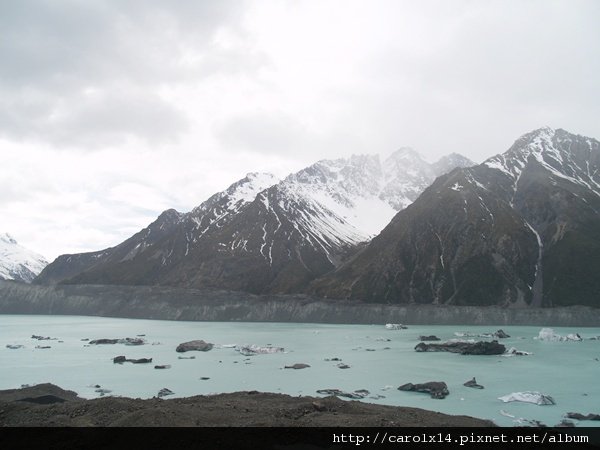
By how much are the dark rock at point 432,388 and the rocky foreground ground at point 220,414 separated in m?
10.6

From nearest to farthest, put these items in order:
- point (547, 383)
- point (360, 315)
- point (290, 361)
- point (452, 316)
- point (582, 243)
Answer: point (547, 383), point (290, 361), point (452, 316), point (360, 315), point (582, 243)

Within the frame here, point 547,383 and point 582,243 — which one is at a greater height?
point 582,243

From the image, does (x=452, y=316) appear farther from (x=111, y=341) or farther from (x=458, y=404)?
(x=458, y=404)

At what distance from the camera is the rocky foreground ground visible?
28297 millimetres

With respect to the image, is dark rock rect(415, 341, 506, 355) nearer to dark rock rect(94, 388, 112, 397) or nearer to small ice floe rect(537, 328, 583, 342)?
small ice floe rect(537, 328, 583, 342)

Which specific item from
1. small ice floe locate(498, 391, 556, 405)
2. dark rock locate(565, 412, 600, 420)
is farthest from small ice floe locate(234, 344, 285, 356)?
dark rock locate(565, 412, 600, 420)

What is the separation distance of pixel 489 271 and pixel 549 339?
9219cm

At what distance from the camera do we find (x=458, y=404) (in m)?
40.9

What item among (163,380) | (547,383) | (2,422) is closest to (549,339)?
(547,383)

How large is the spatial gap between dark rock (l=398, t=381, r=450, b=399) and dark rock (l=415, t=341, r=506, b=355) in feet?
115

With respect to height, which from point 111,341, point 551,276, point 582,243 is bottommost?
point 111,341

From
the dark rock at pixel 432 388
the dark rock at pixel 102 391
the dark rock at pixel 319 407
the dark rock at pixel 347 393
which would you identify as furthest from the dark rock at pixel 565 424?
the dark rock at pixel 102 391

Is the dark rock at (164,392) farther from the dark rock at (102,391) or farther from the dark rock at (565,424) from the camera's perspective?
the dark rock at (565,424)

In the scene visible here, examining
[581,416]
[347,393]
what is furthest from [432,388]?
[581,416]
